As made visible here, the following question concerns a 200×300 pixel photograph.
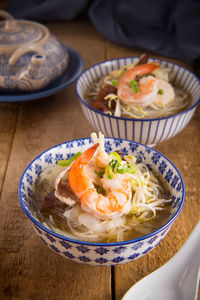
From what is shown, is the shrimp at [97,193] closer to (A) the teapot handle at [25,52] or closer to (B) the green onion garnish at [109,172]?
(B) the green onion garnish at [109,172]

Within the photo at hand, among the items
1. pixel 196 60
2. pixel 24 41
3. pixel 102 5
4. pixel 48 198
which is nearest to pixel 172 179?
pixel 48 198

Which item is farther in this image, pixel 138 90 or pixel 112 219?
pixel 138 90

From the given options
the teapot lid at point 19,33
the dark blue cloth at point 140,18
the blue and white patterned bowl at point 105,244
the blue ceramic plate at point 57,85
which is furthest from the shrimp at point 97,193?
the dark blue cloth at point 140,18

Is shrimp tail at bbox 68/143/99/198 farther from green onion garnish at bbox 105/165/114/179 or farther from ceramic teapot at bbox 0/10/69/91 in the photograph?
A: ceramic teapot at bbox 0/10/69/91

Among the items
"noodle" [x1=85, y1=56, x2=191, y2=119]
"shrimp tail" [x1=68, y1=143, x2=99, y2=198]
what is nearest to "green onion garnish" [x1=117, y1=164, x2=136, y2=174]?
"shrimp tail" [x1=68, y1=143, x2=99, y2=198]

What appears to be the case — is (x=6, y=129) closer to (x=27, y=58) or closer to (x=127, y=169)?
(x=27, y=58)

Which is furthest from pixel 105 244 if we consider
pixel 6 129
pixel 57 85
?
pixel 57 85

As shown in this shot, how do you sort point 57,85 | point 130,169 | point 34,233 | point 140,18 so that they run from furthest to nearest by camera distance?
point 140,18, point 57,85, point 34,233, point 130,169
